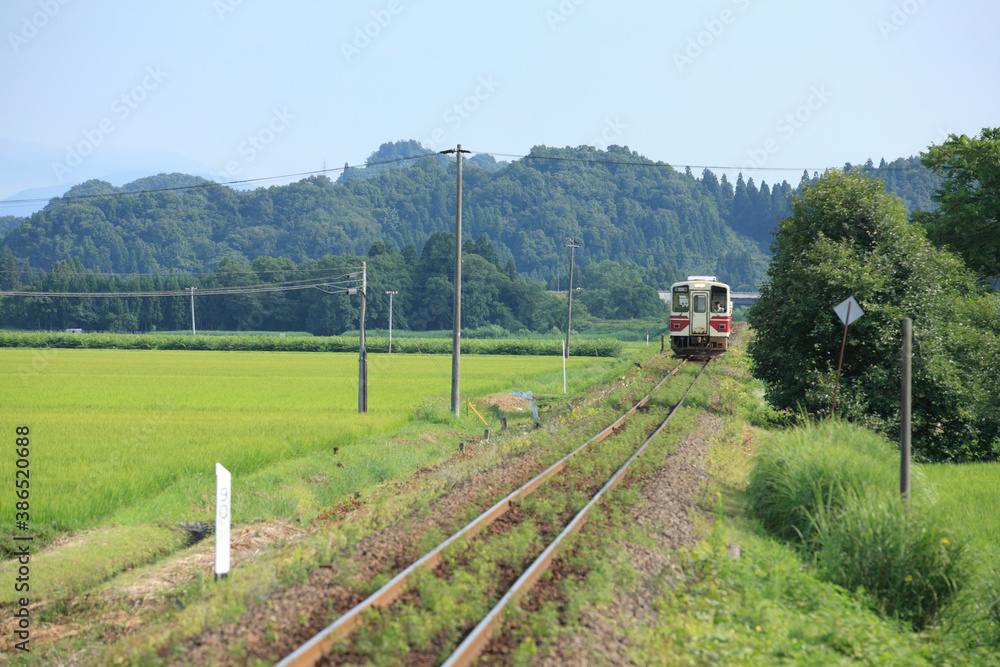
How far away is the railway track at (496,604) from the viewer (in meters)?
5.30

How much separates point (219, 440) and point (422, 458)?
460 centimetres

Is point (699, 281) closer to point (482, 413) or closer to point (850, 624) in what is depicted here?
point (482, 413)

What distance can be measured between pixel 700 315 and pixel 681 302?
3.21 ft

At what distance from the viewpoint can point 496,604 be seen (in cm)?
624

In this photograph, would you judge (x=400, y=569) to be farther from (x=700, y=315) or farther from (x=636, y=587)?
(x=700, y=315)

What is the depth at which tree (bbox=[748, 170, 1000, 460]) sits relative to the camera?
16156 mm

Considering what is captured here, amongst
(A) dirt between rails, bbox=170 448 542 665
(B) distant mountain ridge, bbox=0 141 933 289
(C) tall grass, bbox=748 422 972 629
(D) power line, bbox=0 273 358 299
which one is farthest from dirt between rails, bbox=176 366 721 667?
(B) distant mountain ridge, bbox=0 141 933 289

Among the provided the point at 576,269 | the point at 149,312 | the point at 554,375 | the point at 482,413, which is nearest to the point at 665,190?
the point at 576,269

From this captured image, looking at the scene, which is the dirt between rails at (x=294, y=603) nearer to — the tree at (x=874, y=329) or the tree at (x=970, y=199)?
the tree at (x=874, y=329)

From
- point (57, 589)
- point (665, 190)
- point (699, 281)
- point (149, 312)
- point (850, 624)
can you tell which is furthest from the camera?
point (665, 190)

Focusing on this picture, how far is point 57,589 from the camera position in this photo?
803cm

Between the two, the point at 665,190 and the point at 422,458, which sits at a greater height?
the point at 665,190

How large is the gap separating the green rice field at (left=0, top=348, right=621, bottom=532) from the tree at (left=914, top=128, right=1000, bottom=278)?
16033 mm

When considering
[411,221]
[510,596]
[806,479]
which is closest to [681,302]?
[806,479]
